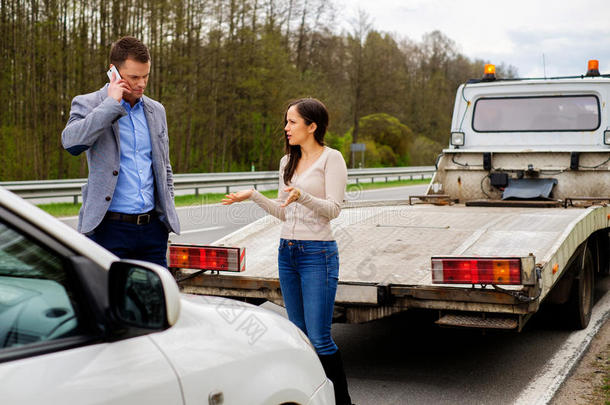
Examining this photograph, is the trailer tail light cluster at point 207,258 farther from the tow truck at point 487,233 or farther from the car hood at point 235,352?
the car hood at point 235,352

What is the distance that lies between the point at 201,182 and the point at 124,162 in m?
18.2

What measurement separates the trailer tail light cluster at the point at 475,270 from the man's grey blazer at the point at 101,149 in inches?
65.3

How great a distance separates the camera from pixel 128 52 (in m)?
3.47

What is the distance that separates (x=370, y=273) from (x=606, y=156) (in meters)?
4.81

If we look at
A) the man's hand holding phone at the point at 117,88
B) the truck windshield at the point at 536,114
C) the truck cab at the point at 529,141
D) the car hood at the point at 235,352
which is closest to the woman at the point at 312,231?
the man's hand holding phone at the point at 117,88

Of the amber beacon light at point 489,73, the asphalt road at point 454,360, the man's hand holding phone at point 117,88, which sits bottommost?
the asphalt road at point 454,360

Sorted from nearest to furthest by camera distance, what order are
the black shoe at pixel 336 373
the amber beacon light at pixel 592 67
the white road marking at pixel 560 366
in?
the black shoe at pixel 336 373, the white road marking at pixel 560 366, the amber beacon light at pixel 592 67

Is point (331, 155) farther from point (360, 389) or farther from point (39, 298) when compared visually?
point (39, 298)

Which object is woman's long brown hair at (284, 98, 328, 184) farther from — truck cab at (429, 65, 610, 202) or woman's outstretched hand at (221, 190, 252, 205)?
truck cab at (429, 65, 610, 202)

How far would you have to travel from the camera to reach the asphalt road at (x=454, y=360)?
485 cm

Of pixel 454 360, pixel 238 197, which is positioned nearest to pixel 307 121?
pixel 238 197

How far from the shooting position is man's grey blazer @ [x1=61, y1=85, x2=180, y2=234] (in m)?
3.38

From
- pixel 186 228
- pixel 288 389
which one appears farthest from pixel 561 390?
pixel 186 228

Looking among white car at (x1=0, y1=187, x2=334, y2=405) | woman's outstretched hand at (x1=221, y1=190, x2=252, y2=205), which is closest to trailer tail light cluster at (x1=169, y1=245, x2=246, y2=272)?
woman's outstretched hand at (x1=221, y1=190, x2=252, y2=205)
